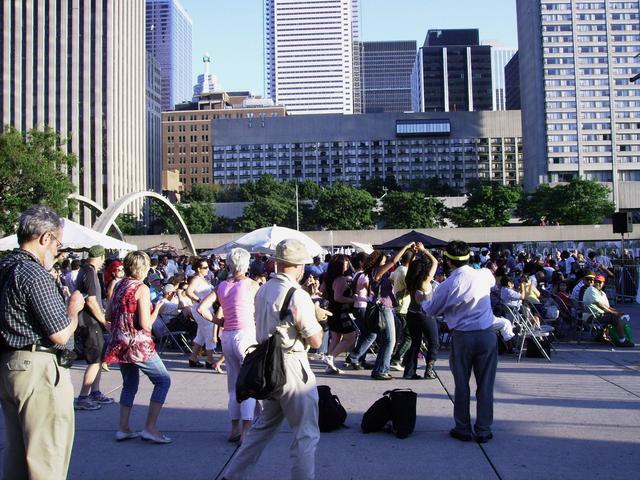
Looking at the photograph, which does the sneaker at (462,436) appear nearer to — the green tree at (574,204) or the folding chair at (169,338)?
the folding chair at (169,338)

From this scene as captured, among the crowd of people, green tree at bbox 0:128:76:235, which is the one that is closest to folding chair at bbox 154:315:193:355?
the crowd of people

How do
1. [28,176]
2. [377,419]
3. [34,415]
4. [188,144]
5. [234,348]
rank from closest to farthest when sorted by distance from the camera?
[34,415] < [234,348] < [377,419] < [28,176] < [188,144]

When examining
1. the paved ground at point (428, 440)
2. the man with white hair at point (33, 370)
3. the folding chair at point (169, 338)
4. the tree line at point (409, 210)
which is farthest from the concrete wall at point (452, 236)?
the man with white hair at point (33, 370)

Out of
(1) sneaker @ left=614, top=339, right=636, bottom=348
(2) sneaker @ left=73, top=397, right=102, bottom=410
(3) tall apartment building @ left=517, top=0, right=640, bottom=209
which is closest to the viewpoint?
(2) sneaker @ left=73, top=397, right=102, bottom=410

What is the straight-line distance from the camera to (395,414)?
6.10 m

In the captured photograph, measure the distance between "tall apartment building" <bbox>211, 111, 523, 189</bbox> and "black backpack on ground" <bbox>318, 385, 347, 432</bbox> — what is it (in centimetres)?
14164

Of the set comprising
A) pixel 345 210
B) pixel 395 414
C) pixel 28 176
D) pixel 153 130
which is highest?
pixel 153 130

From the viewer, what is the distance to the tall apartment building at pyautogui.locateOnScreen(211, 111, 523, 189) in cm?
14788

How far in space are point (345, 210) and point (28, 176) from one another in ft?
196

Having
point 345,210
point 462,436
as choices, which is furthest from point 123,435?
point 345,210

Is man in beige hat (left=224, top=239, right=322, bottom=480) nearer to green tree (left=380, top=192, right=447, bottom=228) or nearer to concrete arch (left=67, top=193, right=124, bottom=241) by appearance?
concrete arch (left=67, top=193, right=124, bottom=241)

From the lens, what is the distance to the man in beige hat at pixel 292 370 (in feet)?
13.8

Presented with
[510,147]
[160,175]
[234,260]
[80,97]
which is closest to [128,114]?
[80,97]

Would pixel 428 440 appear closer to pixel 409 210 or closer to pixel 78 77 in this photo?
pixel 409 210
